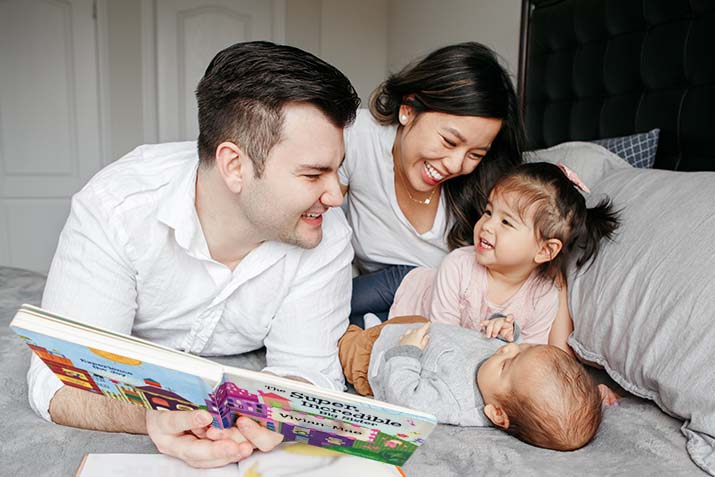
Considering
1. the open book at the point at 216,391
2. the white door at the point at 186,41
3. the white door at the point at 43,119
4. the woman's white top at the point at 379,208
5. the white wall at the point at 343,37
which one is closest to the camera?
the open book at the point at 216,391

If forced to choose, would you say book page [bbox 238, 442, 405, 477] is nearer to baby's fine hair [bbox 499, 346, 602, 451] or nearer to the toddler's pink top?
baby's fine hair [bbox 499, 346, 602, 451]

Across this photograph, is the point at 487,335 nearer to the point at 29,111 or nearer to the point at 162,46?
the point at 162,46

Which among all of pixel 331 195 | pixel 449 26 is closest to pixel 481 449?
pixel 331 195

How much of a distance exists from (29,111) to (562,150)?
3557 millimetres

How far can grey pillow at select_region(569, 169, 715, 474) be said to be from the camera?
0.97 metres

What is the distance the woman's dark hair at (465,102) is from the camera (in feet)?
4.97

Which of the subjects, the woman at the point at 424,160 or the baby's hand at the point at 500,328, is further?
the woman at the point at 424,160

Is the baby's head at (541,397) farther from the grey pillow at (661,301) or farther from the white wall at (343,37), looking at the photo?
the white wall at (343,37)

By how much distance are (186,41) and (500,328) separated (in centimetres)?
344

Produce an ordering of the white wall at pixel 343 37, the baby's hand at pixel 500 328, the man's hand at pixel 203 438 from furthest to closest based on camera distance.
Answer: the white wall at pixel 343 37 → the baby's hand at pixel 500 328 → the man's hand at pixel 203 438

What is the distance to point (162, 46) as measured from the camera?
4031 mm

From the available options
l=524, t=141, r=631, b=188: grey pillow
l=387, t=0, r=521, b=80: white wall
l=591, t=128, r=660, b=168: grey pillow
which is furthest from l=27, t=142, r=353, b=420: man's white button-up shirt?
l=387, t=0, r=521, b=80: white wall

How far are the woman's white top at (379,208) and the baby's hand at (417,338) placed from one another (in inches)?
20.3

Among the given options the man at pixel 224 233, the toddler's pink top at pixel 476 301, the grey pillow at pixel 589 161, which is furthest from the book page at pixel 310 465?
the grey pillow at pixel 589 161
